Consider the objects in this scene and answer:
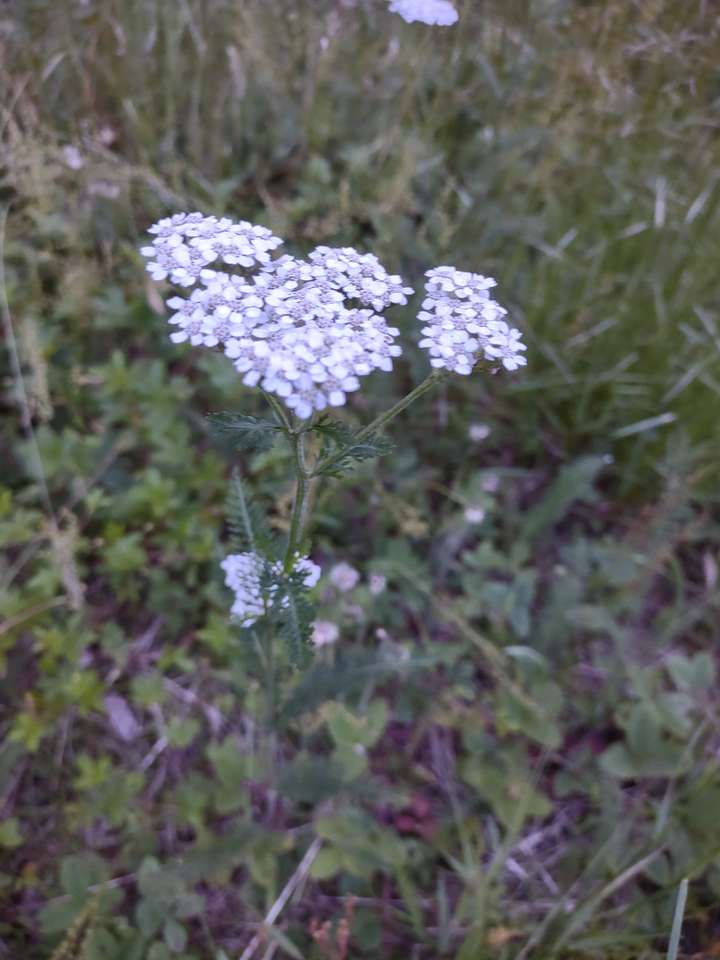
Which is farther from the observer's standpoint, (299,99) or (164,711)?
(299,99)

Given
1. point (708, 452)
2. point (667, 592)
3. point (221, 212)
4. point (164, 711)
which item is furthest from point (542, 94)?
point (164, 711)

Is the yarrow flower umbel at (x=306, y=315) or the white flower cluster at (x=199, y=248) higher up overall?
the white flower cluster at (x=199, y=248)

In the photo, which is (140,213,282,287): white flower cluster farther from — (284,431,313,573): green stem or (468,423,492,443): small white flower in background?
(468,423,492,443): small white flower in background

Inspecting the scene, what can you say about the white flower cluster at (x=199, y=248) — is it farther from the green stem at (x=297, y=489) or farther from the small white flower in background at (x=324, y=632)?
the small white flower in background at (x=324, y=632)

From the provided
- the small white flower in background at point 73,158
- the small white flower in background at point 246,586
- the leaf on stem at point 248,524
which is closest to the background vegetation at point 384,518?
the small white flower in background at point 73,158

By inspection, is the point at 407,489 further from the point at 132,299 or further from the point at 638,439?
the point at 132,299

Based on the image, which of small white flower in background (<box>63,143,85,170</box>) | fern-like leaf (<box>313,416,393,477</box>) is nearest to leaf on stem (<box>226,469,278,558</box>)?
fern-like leaf (<box>313,416,393,477</box>)
